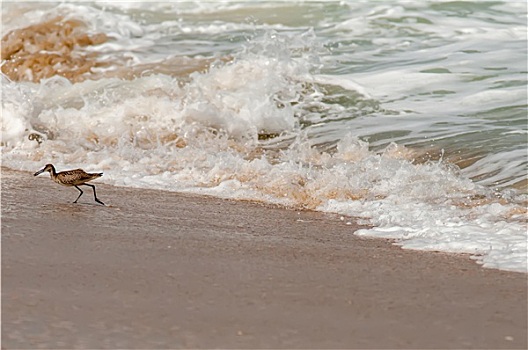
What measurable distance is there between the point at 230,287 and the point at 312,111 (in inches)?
200

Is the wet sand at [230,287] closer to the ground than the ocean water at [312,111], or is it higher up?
higher up

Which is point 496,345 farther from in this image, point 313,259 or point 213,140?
point 213,140

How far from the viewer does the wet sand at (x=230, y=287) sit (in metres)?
3.34

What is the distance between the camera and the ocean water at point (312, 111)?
235 inches

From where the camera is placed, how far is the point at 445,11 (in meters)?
13.8

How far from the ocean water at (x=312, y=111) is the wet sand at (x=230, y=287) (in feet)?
1.36

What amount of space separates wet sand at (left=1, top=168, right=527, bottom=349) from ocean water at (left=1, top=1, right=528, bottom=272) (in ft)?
1.36

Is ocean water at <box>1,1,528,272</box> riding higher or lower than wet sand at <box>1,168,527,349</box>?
lower

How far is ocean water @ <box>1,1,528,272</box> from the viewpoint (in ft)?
19.6

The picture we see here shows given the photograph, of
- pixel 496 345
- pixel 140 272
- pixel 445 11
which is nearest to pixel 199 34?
pixel 445 11

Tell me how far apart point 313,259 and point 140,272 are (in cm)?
86

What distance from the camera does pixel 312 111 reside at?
8.85m

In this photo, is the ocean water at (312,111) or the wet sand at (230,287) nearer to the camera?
the wet sand at (230,287)

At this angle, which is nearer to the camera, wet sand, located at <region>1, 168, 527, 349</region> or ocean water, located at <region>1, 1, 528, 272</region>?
wet sand, located at <region>1, 168, 527, 349</region>
